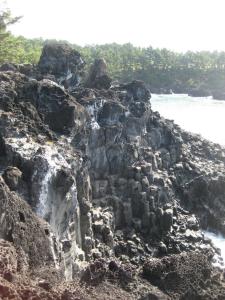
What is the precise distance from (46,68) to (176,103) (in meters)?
49.2

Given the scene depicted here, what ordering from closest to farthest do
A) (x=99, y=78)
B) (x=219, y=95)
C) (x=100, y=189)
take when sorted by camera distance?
(x=100, y=189) → (x=99, y=78) → (x=219, y=95)

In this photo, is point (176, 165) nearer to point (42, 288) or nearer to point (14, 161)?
point (14, 161)

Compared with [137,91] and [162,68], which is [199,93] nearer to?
[162,68]

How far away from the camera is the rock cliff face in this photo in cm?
1160

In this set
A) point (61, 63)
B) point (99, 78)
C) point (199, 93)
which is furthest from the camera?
point (199, 93)

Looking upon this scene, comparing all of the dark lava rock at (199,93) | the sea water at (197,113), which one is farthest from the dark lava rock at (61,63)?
the dark lava rock at (199,93)

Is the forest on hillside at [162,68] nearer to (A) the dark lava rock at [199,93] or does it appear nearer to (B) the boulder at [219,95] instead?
(A) the dark lava rock at [199,93]

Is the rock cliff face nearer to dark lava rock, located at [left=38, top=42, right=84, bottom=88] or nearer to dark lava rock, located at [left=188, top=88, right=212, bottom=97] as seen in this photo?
dark lava rock, located at [left=38, top=42, right=84, bottom=88]

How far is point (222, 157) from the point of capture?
4831 centimetres

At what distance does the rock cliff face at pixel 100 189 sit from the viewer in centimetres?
1160

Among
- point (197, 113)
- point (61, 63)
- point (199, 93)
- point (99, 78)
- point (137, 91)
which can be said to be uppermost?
point (61, 63)

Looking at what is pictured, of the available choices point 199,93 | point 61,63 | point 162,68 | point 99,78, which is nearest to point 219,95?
point 199,93

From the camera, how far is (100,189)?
31.3 metres

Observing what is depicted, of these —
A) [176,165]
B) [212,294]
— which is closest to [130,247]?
[176,165]
